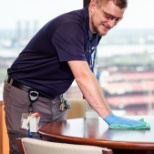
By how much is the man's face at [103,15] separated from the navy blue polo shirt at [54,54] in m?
0.05

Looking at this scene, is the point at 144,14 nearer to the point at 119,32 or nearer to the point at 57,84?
the point at 119,32

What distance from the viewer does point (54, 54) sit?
229cm

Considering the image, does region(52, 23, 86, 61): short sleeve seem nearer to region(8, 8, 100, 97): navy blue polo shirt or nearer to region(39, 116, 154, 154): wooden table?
region(8, 8, 100, 97): navy blue polo shirt

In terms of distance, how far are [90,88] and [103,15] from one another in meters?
0.43

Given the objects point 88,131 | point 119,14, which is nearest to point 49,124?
point 88,131

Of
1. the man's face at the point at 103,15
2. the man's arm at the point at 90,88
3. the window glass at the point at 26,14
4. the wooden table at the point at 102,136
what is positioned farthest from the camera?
the window glass at the point at 26,14

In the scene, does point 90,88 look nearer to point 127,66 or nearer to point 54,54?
point 54,54

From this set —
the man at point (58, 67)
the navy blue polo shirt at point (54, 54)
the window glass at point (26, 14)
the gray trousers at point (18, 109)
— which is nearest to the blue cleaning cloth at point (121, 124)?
the man at point (58, 67)

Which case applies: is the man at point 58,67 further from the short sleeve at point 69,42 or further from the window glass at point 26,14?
the window glass at point 26,14

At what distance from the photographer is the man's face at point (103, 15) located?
220cm

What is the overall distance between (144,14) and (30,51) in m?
1.67

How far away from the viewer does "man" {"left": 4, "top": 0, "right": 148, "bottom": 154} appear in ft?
6.95

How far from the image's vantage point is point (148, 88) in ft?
12.6

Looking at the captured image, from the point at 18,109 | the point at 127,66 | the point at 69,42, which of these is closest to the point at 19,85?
the point at 18,109
